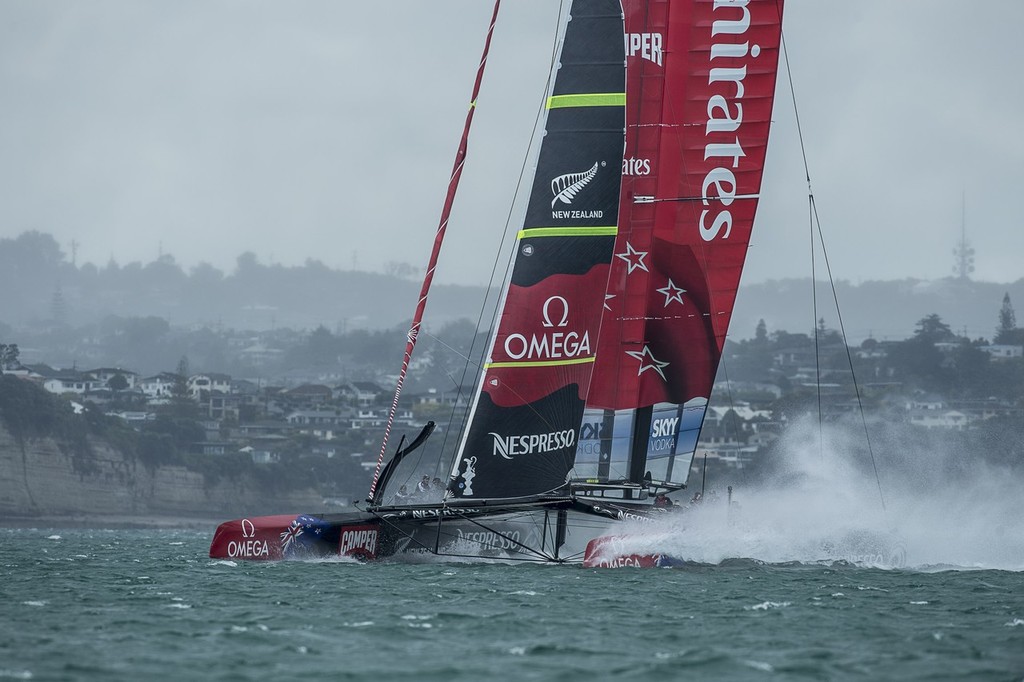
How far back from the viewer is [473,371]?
190375mm

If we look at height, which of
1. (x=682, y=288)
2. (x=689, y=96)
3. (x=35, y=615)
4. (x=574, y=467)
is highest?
(x=689, y=96)

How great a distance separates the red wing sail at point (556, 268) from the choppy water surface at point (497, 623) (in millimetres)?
1952

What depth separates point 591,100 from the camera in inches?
986

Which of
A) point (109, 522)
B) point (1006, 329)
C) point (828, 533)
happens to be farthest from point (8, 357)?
point (828, 533)

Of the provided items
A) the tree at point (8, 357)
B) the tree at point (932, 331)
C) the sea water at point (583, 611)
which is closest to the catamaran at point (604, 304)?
the sea water at point (583, 611)

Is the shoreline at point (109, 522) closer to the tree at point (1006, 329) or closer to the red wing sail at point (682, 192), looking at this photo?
the red wing sail at point (682, 192)

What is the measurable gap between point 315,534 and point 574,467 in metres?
4.53

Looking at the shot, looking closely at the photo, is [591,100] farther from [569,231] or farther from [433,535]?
[433,535]

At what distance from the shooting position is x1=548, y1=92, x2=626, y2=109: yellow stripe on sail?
25047 millimetres

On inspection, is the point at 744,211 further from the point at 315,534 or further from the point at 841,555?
the point at 315,534

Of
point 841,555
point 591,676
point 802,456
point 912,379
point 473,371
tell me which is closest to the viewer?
point 591,676

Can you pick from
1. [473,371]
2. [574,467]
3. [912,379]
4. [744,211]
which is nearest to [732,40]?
[744,211]

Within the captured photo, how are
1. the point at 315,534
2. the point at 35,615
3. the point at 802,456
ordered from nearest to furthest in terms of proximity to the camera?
the point at 35,615 → the point at 315,534 → the point at 802,456

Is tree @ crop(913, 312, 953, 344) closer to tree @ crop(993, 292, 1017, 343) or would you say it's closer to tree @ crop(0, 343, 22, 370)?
tree @ crop(993, 292, 1017, 343)
